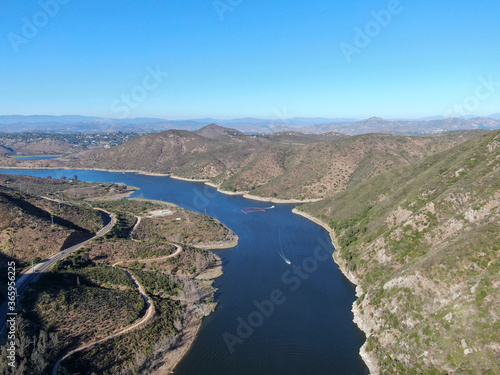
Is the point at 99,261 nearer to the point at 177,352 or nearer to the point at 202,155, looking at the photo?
the point at 177,352

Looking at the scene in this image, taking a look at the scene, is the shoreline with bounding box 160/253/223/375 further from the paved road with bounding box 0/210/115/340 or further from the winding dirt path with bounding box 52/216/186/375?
the paved road with bounding box 0/210/115/340

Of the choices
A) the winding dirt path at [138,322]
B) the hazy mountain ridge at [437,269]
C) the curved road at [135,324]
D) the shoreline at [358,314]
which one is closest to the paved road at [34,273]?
the curved road at [135,324]

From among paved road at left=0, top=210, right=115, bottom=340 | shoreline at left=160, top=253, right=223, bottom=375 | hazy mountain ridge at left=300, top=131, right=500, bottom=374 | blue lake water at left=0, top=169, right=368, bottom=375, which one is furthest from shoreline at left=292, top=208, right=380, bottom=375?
paved road at left=0, top=210, right=115, bottom=340

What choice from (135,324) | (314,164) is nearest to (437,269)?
(135,324)

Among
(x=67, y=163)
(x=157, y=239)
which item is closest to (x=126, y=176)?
(x=67, y=163)

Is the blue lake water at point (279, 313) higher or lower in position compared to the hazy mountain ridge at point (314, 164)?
lower

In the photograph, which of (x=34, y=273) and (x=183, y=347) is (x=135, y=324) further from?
(x=34, y=273)

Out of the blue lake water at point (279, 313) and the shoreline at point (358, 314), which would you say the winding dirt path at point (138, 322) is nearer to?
the blue lake water at point (279, 313)
